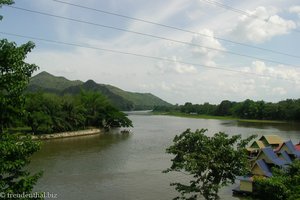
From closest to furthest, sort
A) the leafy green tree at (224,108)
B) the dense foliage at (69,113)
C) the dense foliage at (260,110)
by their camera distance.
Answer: the dense foliage at (69,113), the dense foliage at (260,110), the leafy green tree at (224,108)

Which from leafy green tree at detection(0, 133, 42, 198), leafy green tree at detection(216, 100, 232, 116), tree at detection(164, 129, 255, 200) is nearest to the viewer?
leafy green tree at detection(0, 133, 42, 198)

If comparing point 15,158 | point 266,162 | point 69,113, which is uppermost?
point 69,113

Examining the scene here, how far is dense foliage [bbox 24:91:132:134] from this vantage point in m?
53.1

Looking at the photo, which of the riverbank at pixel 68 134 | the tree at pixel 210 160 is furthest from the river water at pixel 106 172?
the tree at pixel 210 160

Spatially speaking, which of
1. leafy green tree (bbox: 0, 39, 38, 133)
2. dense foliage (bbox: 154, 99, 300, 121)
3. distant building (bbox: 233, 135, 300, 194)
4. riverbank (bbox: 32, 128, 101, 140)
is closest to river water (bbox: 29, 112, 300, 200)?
distant building (bbox: 233, 135, 300, 194)

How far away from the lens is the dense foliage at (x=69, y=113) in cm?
5312

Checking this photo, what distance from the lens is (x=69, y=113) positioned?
62.2m

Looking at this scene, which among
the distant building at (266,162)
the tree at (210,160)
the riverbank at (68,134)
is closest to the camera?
the tree at (210,160)

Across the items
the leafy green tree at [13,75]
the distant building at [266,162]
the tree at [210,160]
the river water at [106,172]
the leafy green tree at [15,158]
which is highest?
the leafy green tree at [13,75]

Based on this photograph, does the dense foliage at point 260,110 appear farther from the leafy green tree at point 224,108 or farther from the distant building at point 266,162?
the distant building at point 266,162

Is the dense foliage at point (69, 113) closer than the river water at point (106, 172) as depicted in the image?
No

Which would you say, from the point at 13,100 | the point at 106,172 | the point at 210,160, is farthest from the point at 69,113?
the point at 13,100

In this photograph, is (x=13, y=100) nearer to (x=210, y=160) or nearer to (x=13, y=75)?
(x=13, y=75)

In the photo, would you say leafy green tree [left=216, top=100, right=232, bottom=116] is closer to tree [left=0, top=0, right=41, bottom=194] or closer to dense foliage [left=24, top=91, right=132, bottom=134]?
dense foliage [left=24, top=91, right=132, bottom=134]
